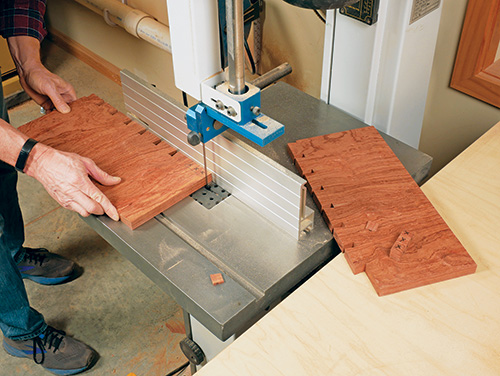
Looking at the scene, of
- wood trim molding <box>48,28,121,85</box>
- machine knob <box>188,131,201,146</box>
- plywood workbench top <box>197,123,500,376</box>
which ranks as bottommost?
wood trim molding <box>48,28,121,85</box>

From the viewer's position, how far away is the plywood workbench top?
3.12 feet

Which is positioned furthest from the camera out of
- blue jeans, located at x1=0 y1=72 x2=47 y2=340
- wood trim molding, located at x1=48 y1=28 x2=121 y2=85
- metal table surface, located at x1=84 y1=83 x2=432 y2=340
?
wood trim molding, located at x1=48 y1=28 x2=121 y2=85

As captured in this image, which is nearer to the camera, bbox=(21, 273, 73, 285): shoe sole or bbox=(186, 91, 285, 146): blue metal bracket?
bbox=(186, 91, 285, 146): blue metal bracket

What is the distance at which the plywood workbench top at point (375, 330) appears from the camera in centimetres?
95

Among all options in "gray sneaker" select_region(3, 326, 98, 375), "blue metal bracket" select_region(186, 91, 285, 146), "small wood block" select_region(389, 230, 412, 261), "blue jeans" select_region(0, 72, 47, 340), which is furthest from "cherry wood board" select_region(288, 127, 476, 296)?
"gray sneaker" select_region(3, 326, 98, 375)

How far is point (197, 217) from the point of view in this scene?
1248 millimetres

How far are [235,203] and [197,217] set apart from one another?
10cm

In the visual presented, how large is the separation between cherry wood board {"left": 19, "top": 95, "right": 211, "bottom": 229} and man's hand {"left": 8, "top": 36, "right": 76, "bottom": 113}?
1.8 inches

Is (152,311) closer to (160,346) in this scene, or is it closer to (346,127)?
(160,346)

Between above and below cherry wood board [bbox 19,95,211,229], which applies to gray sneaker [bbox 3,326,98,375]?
below

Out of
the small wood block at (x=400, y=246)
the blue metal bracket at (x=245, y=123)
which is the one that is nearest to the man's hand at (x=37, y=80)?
the blue metal bracket at (x=245, y=123)

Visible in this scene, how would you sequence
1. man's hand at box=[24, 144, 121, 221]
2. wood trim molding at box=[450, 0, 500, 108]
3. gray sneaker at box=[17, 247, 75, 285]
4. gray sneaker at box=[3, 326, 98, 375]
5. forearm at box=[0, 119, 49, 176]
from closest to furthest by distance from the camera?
1. man's hand at box=[24, 144, 121, 221]
2. forearm at box=[0, 119, 49, 176]
3. wood trim molding at box=[450, 0, 500, 108]
4. gray sneaker at box=[3, 326, 98, 375]
5. gray sneaker at box=[17, 247, 75, 285]

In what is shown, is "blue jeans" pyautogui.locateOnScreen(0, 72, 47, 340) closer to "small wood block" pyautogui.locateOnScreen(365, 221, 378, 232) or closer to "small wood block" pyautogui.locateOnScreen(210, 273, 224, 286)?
"small wood block" pyautogui.locateOnScreen(210, 273, 224, 286)

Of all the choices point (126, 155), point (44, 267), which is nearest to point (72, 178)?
point (126, 155)
